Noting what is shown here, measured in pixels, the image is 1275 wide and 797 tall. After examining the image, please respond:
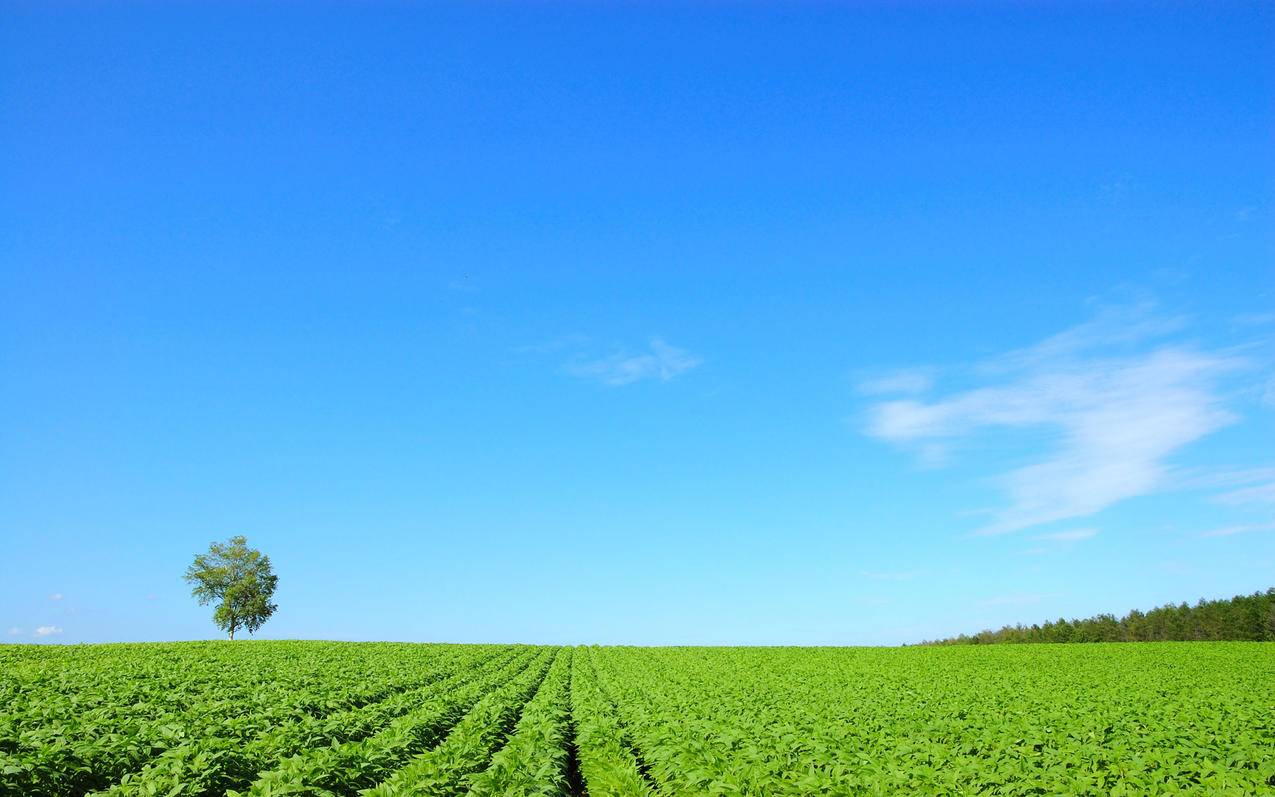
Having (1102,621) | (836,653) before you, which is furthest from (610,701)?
(1102,621)

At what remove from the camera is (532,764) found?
436 inches

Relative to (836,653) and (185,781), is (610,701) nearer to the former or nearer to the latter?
(185,781)

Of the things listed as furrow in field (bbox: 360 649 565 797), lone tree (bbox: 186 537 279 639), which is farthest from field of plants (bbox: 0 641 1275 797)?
lone tree (bbox: 186 537 279 639)

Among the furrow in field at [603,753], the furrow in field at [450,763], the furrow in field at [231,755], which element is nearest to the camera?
the furrow in field at [450,763]

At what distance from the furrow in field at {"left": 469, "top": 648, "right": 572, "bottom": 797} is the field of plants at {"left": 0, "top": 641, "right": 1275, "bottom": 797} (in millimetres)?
59

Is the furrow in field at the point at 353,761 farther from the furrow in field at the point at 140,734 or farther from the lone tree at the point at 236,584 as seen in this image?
the lone tree at the point at 236,584

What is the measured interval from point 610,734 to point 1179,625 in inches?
4285

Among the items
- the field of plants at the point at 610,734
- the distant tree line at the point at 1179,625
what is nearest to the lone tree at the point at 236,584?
the field of plants at the point at 610,734

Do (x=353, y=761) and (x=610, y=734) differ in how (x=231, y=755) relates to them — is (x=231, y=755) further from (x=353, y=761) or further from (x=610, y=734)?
(x=610, y=734)

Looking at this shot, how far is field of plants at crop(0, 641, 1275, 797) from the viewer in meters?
9.76

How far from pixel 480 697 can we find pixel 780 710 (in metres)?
10.8

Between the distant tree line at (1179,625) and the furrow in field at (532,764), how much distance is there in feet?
292

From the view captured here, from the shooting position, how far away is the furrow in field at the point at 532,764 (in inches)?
365

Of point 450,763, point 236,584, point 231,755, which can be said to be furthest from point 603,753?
point 236,584
